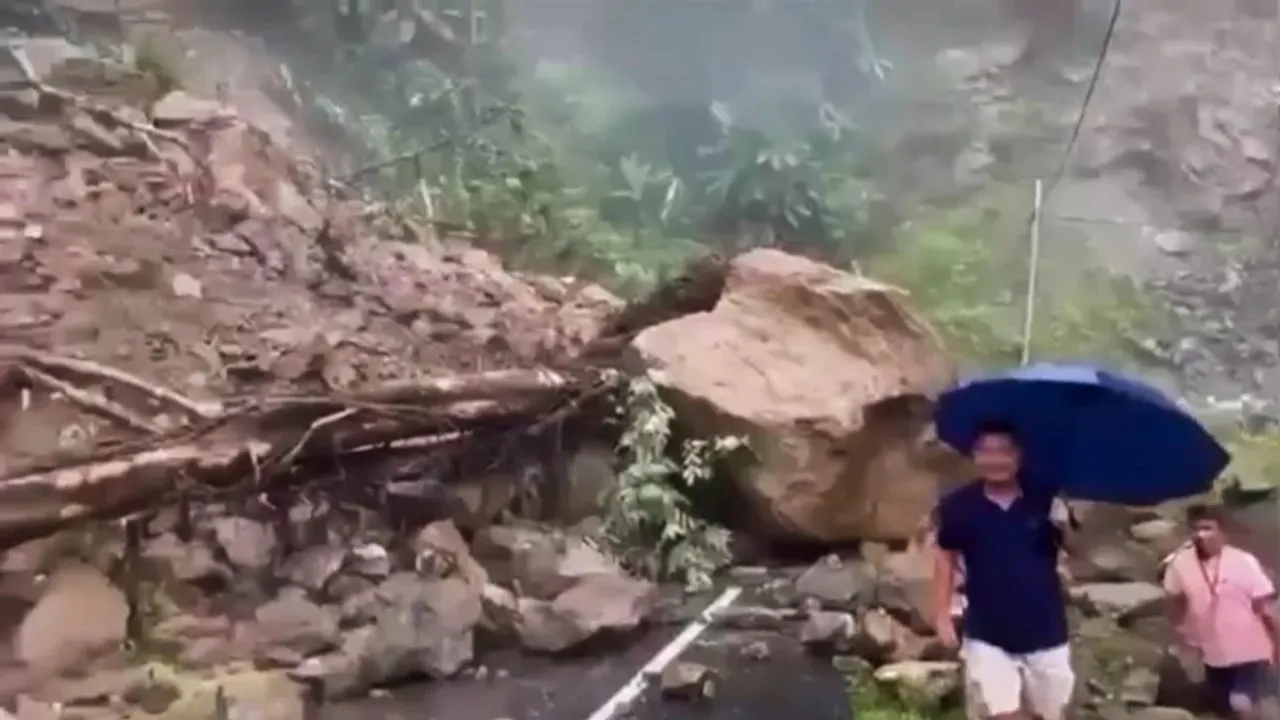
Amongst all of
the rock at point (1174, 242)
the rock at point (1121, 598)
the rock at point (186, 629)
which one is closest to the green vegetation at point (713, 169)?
the rock at point (1174, 242)

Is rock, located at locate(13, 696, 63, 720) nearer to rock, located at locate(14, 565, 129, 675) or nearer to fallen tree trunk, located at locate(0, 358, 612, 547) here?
rock, located at locate(14, 565, 129, 675)

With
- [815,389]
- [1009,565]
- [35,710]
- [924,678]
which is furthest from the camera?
[815,389]

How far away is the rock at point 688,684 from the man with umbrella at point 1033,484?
497 mm

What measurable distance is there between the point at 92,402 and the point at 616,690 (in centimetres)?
101

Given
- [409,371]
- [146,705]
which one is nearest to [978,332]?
[409,371]

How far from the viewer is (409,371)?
2539 mm

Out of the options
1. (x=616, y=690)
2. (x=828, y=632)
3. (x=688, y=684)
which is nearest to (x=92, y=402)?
(x=616, y=690)

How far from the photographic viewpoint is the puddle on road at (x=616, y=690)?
2.38m

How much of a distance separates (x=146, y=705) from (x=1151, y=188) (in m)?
2.02

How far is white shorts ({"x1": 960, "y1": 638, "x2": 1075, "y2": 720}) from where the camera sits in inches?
81.6

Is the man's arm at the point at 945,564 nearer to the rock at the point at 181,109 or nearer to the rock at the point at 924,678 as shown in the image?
the rock at the point at 924,678

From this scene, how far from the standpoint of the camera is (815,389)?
2605 millimetres

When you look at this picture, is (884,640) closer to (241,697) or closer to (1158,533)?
(1158,533)

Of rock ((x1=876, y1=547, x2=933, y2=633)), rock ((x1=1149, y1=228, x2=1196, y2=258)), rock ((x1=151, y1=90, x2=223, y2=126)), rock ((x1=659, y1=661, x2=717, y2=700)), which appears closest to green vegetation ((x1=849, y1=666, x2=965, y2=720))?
rock ((x1=876, y1=547, x2=933, y2=633))
